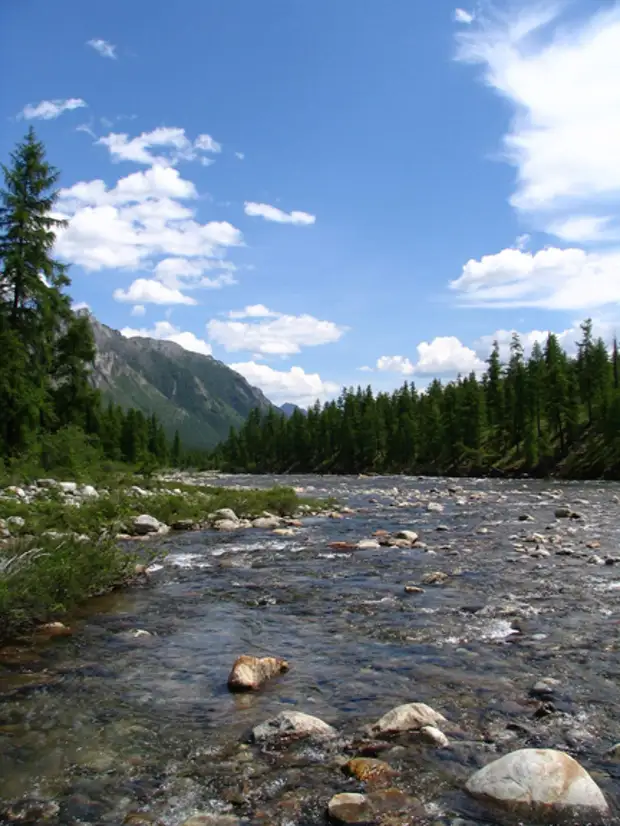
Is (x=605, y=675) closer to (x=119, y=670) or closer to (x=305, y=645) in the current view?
(x=305, y=645)

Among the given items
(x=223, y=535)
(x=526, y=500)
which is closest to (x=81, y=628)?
(x=223, y=535)

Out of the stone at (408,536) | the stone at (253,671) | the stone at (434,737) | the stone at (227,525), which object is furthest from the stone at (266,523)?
the stone at (434,737)

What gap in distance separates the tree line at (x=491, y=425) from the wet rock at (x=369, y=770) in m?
68.5

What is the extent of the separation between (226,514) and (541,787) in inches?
757

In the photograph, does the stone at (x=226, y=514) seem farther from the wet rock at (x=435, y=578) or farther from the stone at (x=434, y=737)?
the stone at (x=434, y=737)

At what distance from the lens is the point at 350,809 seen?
14.7ft

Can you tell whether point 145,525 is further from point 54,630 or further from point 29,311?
point 29,311

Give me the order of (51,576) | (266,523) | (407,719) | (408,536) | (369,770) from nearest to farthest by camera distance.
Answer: (369,770) < (407,719) < (51,576) < (408,536) < (266,523)

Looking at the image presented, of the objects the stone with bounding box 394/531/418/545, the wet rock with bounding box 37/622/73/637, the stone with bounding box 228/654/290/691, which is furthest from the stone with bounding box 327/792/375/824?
the stone with bounding box 394/531/418/545

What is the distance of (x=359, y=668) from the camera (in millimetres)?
7602

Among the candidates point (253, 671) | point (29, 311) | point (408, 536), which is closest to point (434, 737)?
point (253, 671)

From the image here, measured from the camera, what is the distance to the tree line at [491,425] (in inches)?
2931

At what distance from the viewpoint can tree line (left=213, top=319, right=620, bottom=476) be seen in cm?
7444

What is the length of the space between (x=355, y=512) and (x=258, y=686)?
21065mm
